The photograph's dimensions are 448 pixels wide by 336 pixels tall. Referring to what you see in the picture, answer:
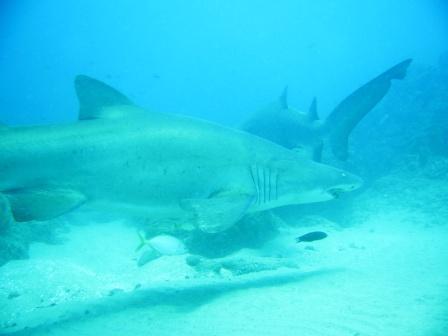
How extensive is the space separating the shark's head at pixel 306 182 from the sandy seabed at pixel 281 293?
4.47 ft

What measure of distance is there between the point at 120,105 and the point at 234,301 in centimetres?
305

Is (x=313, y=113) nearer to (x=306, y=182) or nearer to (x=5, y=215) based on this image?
(x=306, y=182)

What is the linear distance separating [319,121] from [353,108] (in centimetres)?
113

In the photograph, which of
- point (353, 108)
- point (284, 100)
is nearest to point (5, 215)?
point (353, 108)

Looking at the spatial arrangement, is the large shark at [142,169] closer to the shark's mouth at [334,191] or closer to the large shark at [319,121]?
the shark's mouth at [334,191]

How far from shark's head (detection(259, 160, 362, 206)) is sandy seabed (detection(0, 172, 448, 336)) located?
1364mm

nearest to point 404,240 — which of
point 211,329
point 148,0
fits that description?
point 211,329

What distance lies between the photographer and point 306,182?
14.9 ft

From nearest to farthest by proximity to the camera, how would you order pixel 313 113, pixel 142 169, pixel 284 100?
pixel 142 169, pixel 313 113, pixel 284 100

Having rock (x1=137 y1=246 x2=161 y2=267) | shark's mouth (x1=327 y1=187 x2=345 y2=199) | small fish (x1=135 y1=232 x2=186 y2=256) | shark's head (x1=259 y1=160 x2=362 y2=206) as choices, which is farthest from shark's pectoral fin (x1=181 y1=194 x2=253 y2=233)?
rock (x1=137 y1=246 x2=161 y2=267)

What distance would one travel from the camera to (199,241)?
6.88 meters

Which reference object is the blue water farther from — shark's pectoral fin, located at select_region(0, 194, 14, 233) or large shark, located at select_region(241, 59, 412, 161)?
large shark, located at select_region(241, 59, 412, 161)

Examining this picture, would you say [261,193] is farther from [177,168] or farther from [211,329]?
[211,329]

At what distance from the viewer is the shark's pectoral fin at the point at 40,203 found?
333cm
